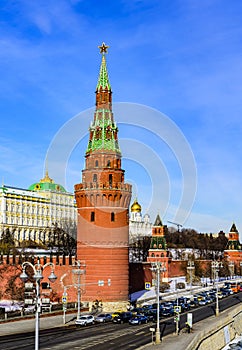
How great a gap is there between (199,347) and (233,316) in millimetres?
19839

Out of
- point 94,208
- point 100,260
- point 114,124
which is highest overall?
point 114,124

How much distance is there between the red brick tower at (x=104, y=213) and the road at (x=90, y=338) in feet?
33.1

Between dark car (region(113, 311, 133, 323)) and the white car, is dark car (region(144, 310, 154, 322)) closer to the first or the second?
dark car (region(113, 311, 133, 323))

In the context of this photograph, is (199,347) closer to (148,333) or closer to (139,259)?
(148,333)

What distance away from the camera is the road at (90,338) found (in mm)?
39119

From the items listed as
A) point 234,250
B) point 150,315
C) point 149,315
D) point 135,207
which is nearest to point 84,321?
point 149,315

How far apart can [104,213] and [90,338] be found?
21699mm

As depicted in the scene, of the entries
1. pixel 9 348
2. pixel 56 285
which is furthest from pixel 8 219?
pixel 9 348

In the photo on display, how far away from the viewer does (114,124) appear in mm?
64062

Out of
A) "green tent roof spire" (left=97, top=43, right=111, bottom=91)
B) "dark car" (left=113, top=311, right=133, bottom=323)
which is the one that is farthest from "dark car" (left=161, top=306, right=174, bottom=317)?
"green tent roof spire" (left=97, top=43, right=111, bottom=91)

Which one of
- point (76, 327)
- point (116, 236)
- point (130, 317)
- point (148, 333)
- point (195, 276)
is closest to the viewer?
point (148, 333)

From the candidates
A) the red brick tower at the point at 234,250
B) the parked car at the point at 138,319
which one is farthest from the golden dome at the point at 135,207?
the parked car at the point at 138,319

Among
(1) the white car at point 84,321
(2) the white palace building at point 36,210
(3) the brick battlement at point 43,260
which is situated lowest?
(1) the white car at point 84,321

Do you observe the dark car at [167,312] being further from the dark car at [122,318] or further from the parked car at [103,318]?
the parked car at [103,318]
